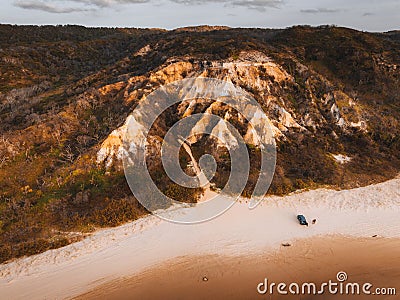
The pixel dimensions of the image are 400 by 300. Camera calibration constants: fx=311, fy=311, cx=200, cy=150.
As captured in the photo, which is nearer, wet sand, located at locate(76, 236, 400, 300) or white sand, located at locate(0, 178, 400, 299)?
wet sand, located at locate(76, 236, 400, 300)

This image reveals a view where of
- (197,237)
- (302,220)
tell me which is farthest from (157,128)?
(302,220)

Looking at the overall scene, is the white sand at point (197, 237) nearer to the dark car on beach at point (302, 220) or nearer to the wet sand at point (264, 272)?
the dark car on beach at point (302, 220)

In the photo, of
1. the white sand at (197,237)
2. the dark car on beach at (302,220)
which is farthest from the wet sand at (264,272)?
the dark car on beach at (302,220)

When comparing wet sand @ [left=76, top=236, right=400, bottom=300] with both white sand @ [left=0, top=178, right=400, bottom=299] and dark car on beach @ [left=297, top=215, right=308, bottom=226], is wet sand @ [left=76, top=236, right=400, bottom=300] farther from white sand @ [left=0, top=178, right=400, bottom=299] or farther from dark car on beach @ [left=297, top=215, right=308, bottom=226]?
dark car on beach @ [left=297, top=215, right=308, bottom=226]

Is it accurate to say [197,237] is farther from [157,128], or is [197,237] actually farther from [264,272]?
[157,128]

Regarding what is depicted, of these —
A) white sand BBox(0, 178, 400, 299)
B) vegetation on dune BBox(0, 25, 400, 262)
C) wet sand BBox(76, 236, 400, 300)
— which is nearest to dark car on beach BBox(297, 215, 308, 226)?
white sand BBox(0, 178, 400, 299)
